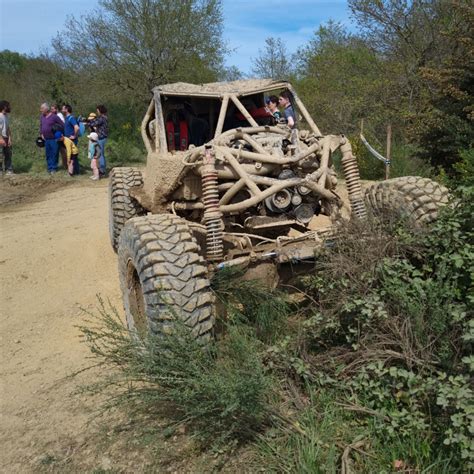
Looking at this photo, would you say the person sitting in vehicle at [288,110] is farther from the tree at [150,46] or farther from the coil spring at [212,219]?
the tree at [150,46]

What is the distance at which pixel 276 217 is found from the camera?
14.6 feet

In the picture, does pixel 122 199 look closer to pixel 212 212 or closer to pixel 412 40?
pixel 212 212

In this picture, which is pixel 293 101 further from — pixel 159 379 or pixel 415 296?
pixel 159 379

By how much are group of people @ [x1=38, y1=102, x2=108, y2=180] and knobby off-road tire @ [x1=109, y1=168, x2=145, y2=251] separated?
6.99m

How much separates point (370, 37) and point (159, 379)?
15756 mm

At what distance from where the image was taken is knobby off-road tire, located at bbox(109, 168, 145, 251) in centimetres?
622

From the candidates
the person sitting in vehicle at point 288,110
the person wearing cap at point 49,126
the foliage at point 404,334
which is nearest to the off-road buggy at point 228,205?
the person sitting in vehicle at point 288,110

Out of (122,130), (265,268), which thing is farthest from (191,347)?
(122,130)

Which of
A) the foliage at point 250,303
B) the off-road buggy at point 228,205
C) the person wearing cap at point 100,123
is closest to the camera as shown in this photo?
the off-road buggy at point 228,205

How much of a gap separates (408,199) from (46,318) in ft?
11.4

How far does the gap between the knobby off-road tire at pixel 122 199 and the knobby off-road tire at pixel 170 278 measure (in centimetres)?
257

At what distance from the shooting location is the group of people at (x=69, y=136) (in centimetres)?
1311

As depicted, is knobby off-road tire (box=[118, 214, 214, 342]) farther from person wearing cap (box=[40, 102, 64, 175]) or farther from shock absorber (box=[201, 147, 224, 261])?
person wearing cap (box=[40, 102, 64, 175])

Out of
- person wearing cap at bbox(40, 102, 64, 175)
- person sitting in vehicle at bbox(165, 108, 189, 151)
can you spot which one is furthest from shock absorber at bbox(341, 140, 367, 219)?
person wearing cap at bbox(40, 102, 64, 175)
